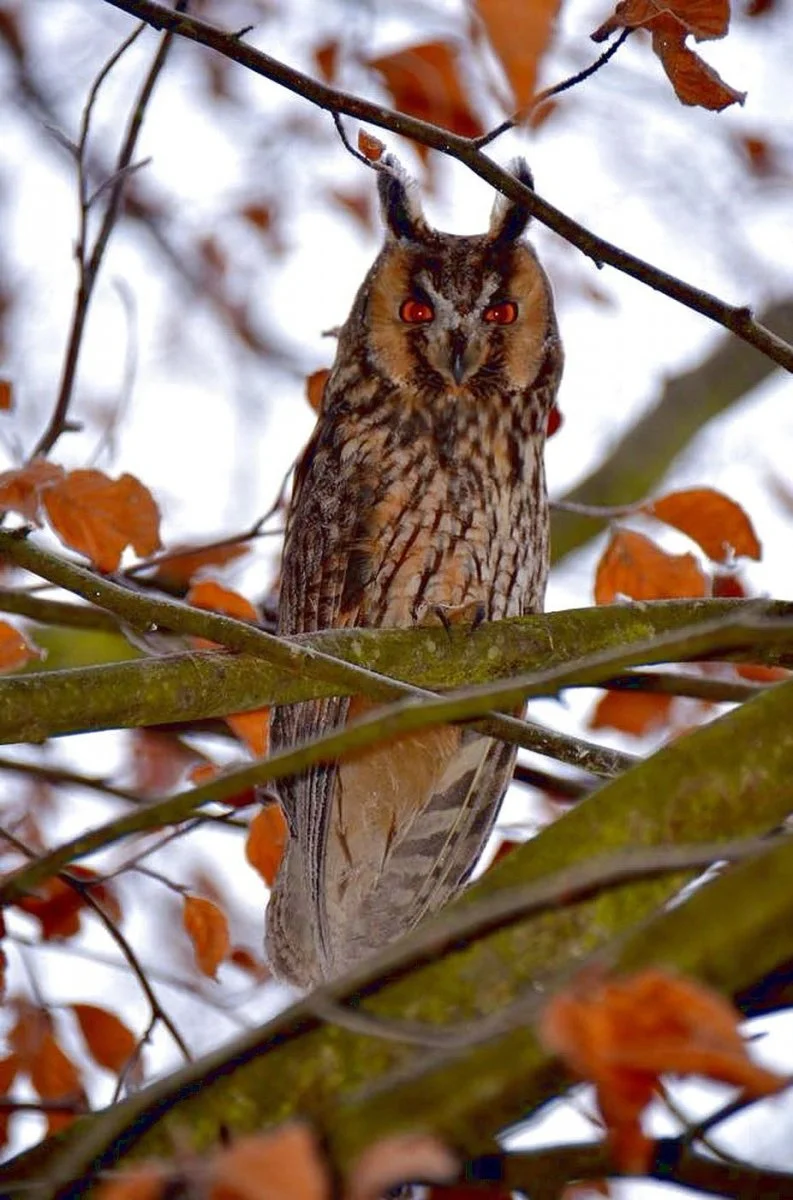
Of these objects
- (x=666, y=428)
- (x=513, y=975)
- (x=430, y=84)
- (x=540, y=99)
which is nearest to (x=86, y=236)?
(x=540, y=99)

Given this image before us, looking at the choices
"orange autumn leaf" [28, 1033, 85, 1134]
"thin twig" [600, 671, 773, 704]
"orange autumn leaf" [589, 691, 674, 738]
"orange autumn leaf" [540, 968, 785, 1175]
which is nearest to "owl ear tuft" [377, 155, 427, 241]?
"orange autumn leaf" [589, 691, 674, 738]

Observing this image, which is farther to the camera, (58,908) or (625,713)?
(625,713)

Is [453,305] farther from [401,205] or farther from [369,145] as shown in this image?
[369,145]

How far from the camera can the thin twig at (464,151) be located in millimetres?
1872

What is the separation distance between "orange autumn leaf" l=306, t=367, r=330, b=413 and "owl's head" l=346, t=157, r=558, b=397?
24cm

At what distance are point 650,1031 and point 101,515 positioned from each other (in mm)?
1473

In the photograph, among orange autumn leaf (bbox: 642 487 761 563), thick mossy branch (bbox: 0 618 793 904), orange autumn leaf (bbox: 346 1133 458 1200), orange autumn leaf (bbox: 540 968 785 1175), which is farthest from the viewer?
orange autumn leaf (bbox: 642 487 761 563)

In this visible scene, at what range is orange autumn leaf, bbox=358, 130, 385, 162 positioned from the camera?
224cm

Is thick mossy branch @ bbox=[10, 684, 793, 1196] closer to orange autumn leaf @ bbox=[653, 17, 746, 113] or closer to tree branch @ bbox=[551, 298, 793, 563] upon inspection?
orange autumn leaf @ bbox=[653, 17, 746, 113]

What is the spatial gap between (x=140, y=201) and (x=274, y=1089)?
5334 mm

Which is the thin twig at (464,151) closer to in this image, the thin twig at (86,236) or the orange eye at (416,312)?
the thin twig at (86,236)

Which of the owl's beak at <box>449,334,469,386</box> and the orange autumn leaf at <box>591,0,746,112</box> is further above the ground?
the owl's beak at <box>449,334,469,386</box>

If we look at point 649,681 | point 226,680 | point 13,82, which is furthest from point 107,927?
point 13,82

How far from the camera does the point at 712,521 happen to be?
268 centimetres
